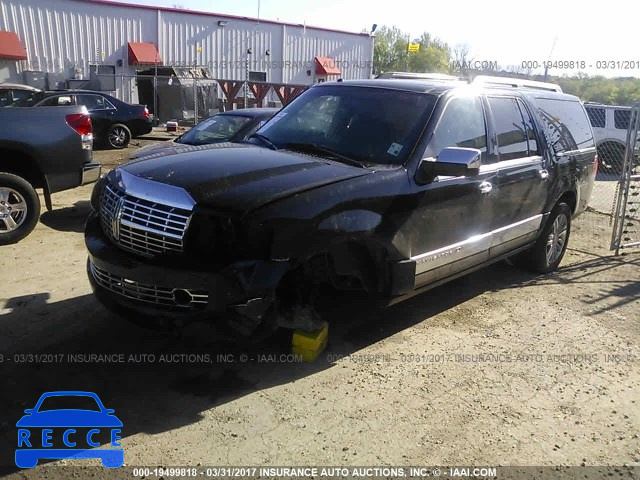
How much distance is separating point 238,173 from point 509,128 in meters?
2.82

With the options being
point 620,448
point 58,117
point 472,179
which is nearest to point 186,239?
point 472,179

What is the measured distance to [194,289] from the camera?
10.4 ft

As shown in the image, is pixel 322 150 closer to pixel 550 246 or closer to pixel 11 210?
pixel 550 246

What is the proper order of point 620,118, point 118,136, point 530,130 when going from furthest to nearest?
point 118,136 < point 620,118 < point 530,130

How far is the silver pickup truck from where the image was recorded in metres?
6.04

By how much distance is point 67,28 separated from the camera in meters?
23.9

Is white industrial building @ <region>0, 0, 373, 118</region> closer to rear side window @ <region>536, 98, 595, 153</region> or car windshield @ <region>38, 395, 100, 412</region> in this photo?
rear side window @ <region>536, 98, 595, 153</region>

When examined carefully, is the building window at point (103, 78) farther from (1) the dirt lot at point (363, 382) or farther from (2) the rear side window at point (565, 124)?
(1) the dirt lot at point (363, 382)

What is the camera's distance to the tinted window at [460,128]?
4.25m

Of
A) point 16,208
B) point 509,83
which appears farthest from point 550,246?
point 16,208

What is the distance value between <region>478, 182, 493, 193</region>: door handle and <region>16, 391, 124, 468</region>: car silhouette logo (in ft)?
10.4

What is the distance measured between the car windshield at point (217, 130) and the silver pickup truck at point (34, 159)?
7.25 ft

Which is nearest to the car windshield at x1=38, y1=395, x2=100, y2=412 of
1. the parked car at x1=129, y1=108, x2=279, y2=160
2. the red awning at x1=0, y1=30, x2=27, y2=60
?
the parked car at x1=129, y1=108, x2=279, y2=160

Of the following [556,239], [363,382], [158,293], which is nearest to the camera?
[158,293]
